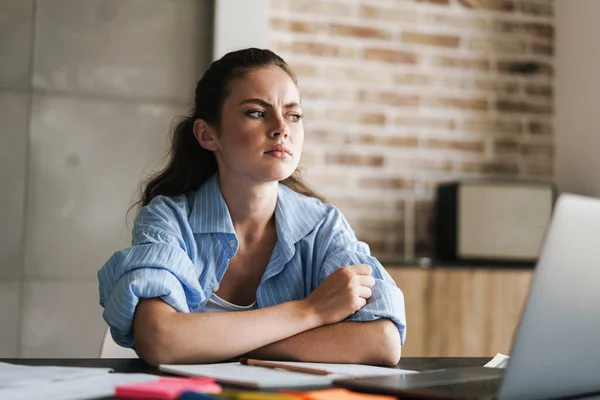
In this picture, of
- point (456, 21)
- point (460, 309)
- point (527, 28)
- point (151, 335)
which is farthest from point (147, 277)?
point (527, 28)

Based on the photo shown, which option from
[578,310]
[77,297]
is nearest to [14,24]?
[77,297]

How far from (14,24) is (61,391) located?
2.43 meters

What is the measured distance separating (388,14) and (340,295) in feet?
8.08

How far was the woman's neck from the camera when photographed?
1.81m

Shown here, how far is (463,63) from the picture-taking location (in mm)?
3830

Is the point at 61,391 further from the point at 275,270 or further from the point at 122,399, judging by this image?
the point at 275,270

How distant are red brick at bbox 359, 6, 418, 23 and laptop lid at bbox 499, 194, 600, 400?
2950 millimetres

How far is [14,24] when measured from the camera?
120 inches

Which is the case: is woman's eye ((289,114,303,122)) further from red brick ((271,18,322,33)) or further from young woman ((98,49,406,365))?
red brick ((271,18,322,33))

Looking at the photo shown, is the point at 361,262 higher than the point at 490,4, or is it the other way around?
the point at 490,4

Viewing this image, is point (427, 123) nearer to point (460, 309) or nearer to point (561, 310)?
point (460, 309)

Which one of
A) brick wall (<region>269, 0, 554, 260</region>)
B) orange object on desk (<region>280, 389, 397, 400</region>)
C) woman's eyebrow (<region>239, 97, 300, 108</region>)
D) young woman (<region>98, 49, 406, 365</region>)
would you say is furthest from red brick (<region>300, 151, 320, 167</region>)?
orange object on desk (<region>280, 389, 397, 400</region>)

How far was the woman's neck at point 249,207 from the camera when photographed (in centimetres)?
181

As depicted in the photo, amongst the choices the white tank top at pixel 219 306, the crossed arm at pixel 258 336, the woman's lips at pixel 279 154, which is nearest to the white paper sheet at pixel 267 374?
the crossed arm at pixel 258 336
